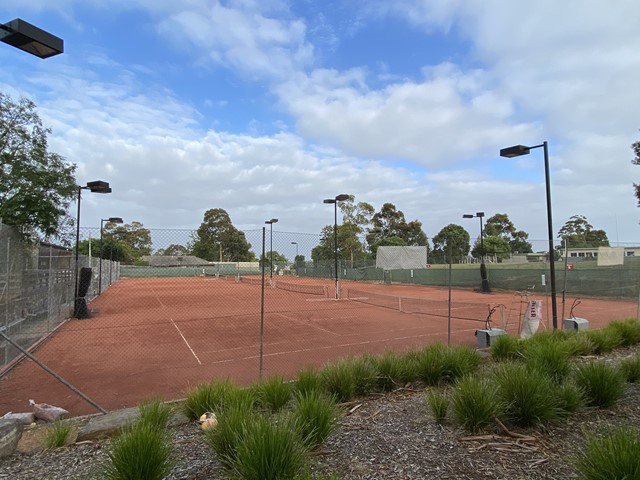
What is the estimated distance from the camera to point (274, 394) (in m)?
5.59

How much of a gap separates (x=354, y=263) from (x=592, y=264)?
24622 mm

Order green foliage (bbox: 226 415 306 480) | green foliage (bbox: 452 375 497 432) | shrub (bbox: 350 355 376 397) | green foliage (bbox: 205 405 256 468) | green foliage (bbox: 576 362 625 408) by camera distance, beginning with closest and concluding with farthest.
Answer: green foliage (bbox: 226 415 306 480) < green foliage (bbox: 205 405 256 468) < green foliage (bbox: 452 375 497 432) < green foliage (bbox: 576 362 625 408) < shrub (bbox: 350 355 376 397)

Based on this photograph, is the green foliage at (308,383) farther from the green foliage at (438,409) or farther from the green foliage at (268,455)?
the green foliage at (268,455)

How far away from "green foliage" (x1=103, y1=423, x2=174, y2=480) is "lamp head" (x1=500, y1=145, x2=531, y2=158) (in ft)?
36.3

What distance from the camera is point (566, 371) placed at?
6312mm

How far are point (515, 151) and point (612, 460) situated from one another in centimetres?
994

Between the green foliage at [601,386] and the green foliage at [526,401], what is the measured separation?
2.59 ft

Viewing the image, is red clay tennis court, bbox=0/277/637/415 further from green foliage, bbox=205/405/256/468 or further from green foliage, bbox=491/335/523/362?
green foliage, bbox=205/405/256/468

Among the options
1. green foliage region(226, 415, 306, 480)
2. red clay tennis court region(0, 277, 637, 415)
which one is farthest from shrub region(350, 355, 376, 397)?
green foliage region(226, 415, 306, 480)

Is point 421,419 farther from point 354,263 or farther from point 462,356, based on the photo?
point 354,263

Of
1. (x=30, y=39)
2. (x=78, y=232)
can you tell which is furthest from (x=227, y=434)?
(x=78, y=232)

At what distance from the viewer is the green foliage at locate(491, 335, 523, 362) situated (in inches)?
331

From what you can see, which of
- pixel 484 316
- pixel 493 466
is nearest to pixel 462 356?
pixel 493 466

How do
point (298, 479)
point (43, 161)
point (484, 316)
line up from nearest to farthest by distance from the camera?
point (298, 479) → point (43, 161) → point (484, 316)
